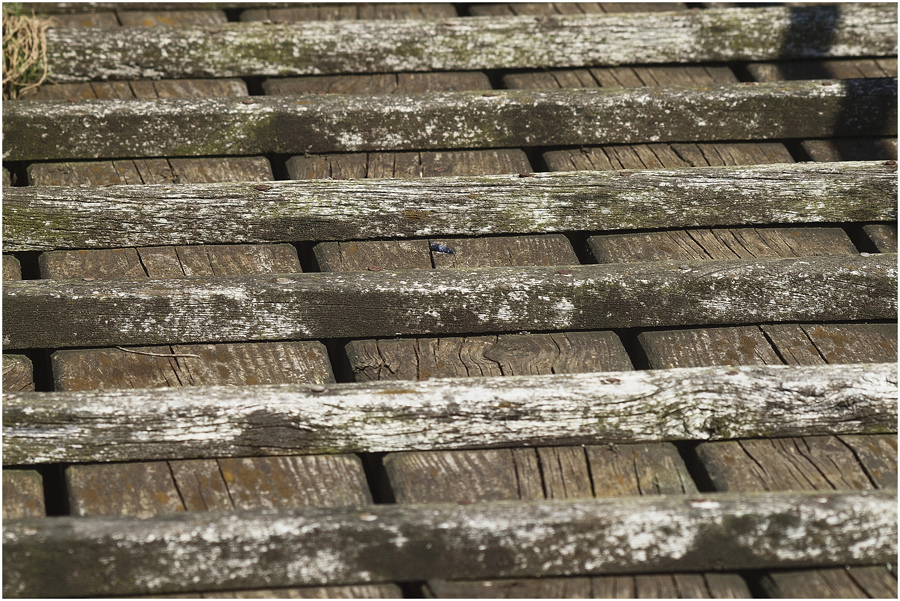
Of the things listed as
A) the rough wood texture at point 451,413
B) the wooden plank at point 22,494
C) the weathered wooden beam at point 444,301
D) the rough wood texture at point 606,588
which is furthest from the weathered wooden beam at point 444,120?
the rough wood texture at point 606,588

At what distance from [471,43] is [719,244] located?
142cm

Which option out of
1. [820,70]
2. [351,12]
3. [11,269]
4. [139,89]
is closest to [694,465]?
[11,269]

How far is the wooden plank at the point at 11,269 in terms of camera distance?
8.77ft

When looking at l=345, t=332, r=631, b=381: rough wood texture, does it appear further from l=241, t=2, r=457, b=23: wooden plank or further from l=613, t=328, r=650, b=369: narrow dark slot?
l=241, t=2, r=457, b=23: wooden plank

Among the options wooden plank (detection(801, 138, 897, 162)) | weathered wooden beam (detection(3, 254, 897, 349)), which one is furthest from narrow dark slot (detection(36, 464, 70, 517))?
wooden plank (detection(801, 138, 897, 162))

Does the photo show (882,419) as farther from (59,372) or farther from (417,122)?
(59,372)

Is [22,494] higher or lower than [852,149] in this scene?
lower

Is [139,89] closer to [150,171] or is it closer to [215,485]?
[150,171]

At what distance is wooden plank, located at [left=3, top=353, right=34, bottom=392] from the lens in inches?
93.0

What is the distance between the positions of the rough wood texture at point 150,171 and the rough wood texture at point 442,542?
4.98 feet

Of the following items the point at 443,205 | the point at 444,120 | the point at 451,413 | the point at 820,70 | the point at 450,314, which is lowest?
the point at 451,413

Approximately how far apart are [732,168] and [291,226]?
1.40 m

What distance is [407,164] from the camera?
3.24 meters

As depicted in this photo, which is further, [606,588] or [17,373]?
[17,373]
